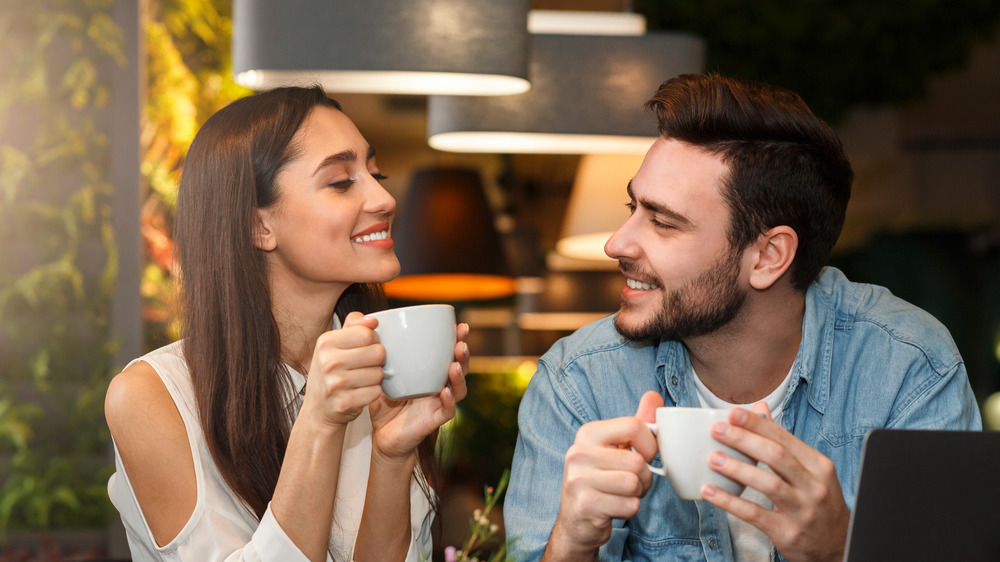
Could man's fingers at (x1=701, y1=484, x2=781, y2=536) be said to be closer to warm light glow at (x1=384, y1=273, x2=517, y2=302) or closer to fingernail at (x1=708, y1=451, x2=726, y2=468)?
fingernail at (x1=708, y1=451, x2=726, y2=468)

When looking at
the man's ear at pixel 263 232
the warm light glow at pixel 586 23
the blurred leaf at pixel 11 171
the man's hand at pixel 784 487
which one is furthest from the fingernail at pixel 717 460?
the blurred leaf at pixel 11 171

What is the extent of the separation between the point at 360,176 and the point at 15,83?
227 centimetres

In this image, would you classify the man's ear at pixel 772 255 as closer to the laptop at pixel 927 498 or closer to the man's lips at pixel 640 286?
the man's lips at pixel 640 286

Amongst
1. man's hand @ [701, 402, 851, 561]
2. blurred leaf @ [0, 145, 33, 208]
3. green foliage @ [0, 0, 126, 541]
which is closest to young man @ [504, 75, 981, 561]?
man's hand @ [701, 402, 851, 561]

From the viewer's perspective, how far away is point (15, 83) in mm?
3160

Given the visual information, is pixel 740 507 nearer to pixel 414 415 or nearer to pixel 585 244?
pixel 414 415

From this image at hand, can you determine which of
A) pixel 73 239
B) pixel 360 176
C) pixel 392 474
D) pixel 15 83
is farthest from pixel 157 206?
pixel 392 474

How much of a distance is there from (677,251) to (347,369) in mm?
664

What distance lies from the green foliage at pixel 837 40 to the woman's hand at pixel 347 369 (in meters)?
4.03

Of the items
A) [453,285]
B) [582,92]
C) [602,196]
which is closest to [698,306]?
[582,92]

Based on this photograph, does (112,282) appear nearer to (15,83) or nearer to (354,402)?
(15,83)

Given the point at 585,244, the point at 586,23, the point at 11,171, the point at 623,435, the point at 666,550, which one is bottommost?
the point at 666,550

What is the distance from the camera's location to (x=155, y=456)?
1312mm

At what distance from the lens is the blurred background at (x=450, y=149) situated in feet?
6.34
